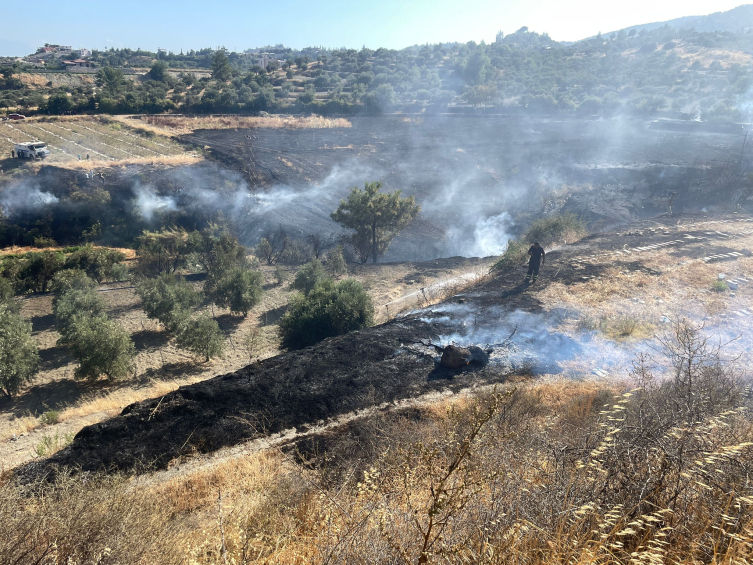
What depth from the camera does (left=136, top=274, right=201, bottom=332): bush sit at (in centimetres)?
1560

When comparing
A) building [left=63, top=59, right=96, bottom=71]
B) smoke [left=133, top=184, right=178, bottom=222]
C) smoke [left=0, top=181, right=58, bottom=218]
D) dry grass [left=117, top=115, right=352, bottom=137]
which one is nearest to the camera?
smoke [left=0, top=181, right=58, bottom=218]

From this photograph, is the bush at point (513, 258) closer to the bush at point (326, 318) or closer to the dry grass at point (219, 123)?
the bush at point (326, 318)

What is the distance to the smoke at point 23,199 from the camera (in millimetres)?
27469

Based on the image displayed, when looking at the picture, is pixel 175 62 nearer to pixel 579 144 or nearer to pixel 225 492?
pixel 579 144

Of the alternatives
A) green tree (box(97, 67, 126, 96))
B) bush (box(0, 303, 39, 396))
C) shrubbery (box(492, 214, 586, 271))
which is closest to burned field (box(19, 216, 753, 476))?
shrubbery (box(492, 214, 586, 271))

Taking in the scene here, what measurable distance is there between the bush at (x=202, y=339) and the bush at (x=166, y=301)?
2.51ft

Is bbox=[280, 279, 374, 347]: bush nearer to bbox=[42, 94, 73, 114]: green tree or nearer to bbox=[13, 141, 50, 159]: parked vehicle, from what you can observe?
bbox=[13, 141, 50, 159]: parked vehicle

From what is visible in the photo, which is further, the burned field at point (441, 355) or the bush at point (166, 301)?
the bush at point (166, 301)

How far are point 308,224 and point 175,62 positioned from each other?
87.8 metres

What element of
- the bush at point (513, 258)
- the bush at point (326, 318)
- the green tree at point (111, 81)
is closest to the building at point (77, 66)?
the green tree at point (111, 81)

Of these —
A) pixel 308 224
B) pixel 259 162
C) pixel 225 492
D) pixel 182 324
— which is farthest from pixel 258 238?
pixel 225 492

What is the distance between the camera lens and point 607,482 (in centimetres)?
315

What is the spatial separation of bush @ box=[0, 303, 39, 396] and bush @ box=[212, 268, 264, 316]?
21.3 ft

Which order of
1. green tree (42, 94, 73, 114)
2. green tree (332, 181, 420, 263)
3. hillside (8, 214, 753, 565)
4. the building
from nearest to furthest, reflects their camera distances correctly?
hillside (8, 214, 753, 565), green tree (332, 181, 420, 263), green tree (42, 94, 73, 114), the building
